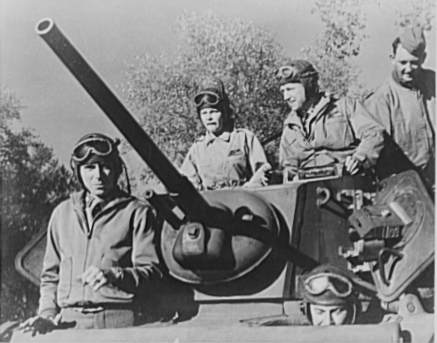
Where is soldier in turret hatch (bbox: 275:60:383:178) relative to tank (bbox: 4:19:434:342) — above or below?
above

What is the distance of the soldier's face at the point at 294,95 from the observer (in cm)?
431

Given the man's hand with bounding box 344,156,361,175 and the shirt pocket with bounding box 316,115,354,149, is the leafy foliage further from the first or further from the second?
the man's hand with bounding box 344,156,361,175

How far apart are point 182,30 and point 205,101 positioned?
316 mm

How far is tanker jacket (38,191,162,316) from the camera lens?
4371 millimetres

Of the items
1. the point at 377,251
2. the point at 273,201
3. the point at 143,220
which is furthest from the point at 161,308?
the point at 377,251

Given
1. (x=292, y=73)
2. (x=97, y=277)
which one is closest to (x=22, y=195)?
(x=97, y=277)

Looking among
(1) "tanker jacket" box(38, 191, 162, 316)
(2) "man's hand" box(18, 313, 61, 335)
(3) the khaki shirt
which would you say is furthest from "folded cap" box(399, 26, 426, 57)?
(2) "man's hand" box(18, 313, 61, 335)

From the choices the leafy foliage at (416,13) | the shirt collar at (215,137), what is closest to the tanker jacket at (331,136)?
the shirt collar at (215,137)

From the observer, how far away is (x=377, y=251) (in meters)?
4.13

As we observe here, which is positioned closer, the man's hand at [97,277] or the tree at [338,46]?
the tree at [338,46]

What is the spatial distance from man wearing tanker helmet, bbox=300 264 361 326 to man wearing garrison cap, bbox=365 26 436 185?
478 millimetres

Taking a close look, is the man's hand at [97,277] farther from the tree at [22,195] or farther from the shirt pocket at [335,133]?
the shirt pocket at [335,133]

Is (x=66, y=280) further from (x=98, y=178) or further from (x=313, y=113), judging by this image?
(x=313, y=113)

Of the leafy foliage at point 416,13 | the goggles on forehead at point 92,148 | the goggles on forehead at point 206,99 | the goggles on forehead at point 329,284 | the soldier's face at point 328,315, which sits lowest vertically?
the soldier's face at point 328,315
